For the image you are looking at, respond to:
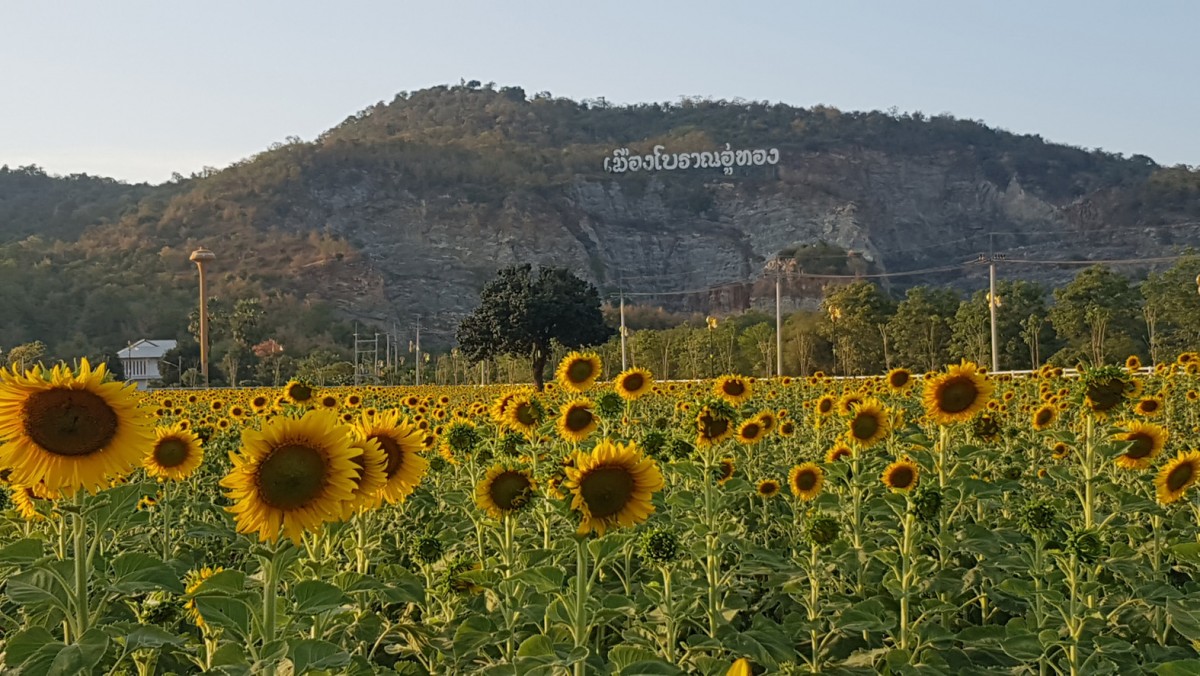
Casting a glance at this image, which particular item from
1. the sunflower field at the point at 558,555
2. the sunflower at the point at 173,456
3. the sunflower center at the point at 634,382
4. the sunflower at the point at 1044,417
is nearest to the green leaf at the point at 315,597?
the sunflower field at the point at 558,555

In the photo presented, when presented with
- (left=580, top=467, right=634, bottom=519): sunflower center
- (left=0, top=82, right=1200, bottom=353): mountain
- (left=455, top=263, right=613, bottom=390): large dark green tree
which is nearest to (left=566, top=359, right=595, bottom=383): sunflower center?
(left=580, top=467, right=634, bottom=519): sunflower center

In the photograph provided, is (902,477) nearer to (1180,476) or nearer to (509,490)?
(1180,476)

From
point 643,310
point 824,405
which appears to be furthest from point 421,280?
point 824,405

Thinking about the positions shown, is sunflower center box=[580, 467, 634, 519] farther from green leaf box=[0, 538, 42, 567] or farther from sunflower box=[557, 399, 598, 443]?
sunflower box=[557, 399, 598, 443]

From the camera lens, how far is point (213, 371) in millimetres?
59938

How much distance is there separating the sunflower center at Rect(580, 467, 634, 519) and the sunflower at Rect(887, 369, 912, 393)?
4888 mm

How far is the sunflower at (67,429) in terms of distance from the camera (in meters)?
2.48

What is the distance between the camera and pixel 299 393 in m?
7.51

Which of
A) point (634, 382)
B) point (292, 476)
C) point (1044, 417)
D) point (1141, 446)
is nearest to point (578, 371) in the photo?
point (634, 382)

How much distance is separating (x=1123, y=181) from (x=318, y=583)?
605 ft

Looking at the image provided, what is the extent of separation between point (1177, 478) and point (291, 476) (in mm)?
4282

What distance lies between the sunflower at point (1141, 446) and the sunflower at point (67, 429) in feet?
15.9

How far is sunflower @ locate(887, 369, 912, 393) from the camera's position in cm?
751

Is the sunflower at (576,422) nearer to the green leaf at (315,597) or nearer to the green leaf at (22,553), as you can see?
the green leaf at (315,597)
